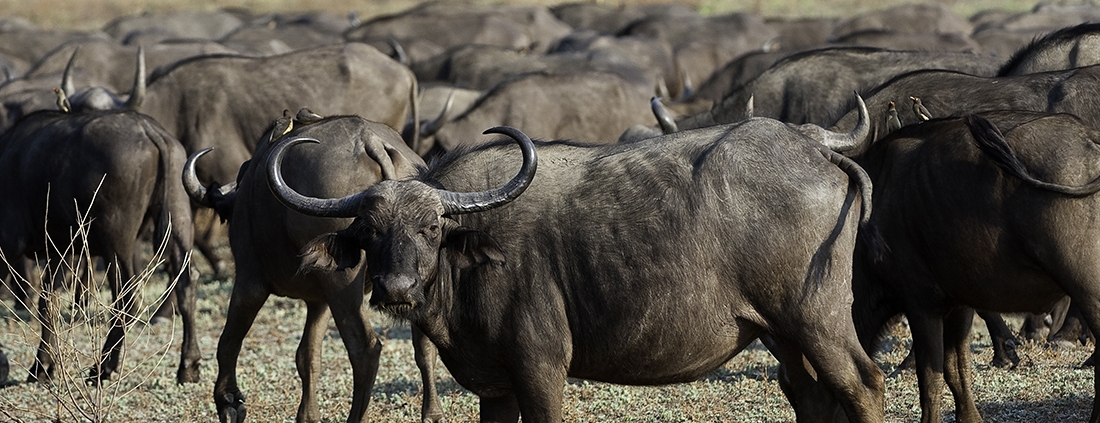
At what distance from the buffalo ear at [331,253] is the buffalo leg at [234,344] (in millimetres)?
1914

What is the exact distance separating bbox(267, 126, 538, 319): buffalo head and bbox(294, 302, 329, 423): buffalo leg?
6.68 ft

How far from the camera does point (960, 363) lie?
22.5ft

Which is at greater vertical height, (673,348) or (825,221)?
(825,221)

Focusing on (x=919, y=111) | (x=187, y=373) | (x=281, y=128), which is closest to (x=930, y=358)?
(x=919, y=111)

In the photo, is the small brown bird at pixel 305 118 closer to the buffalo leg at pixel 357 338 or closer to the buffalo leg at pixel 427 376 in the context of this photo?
the buffalo leg at pixel 357 338

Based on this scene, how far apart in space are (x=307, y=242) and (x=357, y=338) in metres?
0.76

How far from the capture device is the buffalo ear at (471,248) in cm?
530

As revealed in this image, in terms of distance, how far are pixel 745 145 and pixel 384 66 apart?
29.0 feet

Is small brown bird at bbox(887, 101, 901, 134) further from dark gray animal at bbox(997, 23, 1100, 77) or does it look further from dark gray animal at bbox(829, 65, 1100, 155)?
dark gray animal at bbox(997, 23, 1100, 77)

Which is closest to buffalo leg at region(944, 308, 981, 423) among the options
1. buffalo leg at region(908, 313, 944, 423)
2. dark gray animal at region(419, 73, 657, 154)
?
buffalo leg at region(908, 313, 944, 423)

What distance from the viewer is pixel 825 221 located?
5.40 m

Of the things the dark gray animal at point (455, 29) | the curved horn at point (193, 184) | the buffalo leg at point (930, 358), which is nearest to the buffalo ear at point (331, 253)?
the curved horn at point (193, 184)

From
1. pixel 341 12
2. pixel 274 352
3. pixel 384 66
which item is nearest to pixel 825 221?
pixel 274 352

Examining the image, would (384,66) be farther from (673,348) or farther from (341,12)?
(341,12)
